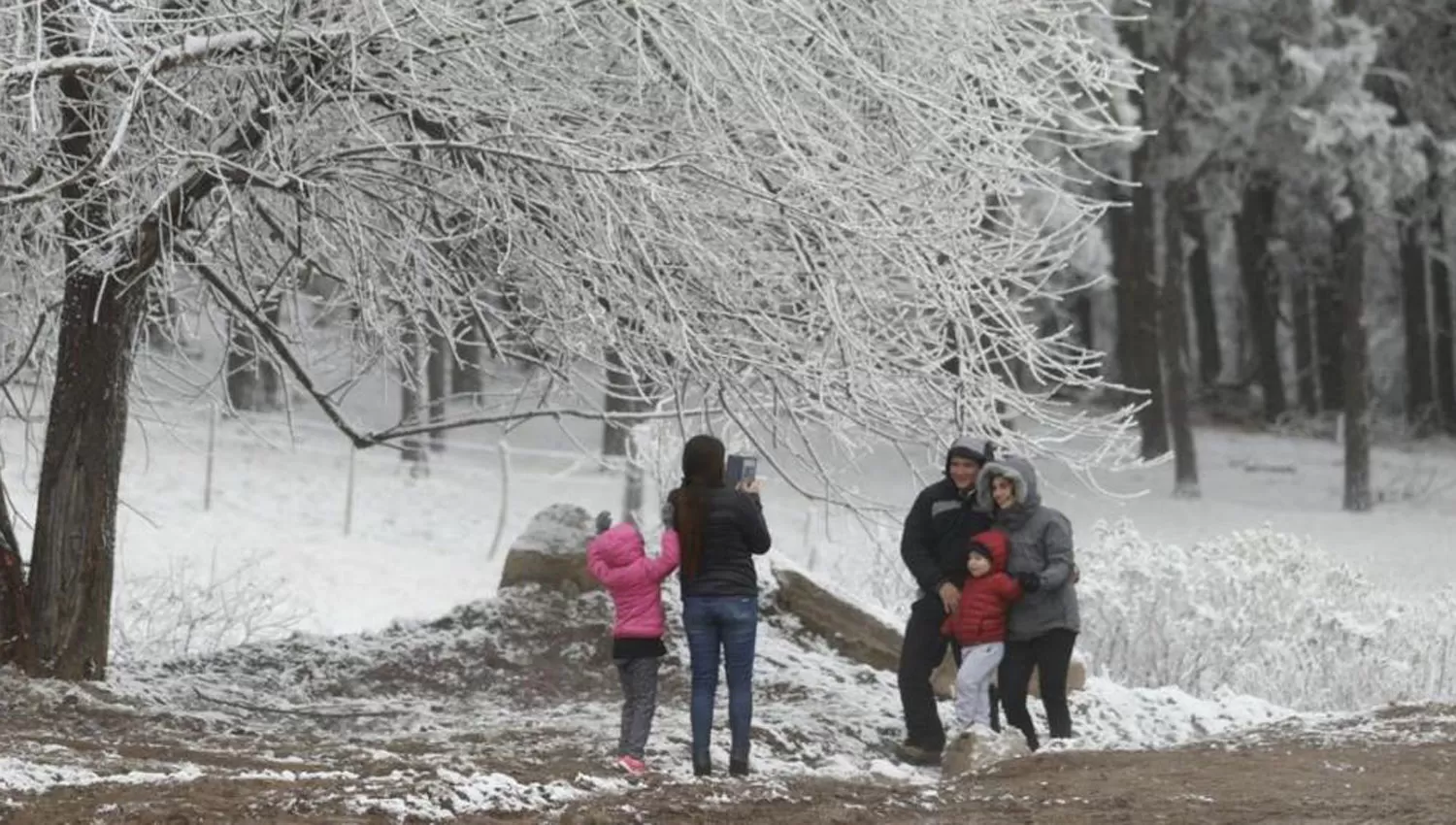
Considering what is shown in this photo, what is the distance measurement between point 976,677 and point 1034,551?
2.02ft

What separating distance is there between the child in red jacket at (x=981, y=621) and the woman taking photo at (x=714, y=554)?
122 cm

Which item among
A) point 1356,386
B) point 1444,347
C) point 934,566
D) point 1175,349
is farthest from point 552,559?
point 1444,347

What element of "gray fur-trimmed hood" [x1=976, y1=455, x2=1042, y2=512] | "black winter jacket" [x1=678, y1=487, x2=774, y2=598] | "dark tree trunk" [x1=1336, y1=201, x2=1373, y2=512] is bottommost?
"black winter jacket" [x1=678, y1=487, x2=774, y2=598]

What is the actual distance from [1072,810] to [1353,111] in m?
21.5

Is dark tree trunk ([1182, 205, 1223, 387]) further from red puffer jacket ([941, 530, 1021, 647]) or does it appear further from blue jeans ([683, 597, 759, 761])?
blue jeans ([683, 597, 759, 761])

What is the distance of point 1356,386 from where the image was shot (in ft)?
97.8

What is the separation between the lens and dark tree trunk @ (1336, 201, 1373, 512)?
2950cm

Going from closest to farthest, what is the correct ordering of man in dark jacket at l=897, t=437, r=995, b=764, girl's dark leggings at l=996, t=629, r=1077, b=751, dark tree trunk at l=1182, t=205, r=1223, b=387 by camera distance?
man in dark jacket at l=897, t=437, r=995, b=764
girl's dark leggings at l=996, t=629, r=1077, b=751
dark tree trunk at l=1182, t=205, r=1223, b=387

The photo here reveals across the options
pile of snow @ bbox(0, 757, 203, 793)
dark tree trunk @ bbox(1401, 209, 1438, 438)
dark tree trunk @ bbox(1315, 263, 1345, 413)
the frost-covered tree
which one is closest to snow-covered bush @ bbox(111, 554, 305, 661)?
the frost-covered tree

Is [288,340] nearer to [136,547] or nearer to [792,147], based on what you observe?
[792,147]

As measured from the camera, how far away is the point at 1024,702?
33.7 ft

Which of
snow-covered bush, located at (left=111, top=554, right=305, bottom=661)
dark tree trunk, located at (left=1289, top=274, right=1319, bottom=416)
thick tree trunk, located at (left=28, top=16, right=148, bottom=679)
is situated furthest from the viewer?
dark tree trunk, located at (left=1289, top=274, right=1319, bottom=416)

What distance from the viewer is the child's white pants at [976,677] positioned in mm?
10016

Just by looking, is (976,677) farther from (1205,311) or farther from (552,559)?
(1205,311)
